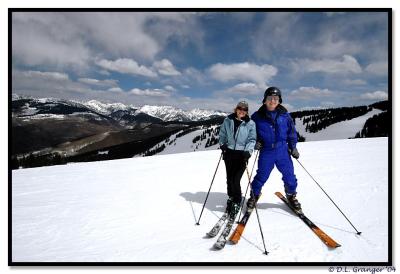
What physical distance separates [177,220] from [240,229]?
146 cm

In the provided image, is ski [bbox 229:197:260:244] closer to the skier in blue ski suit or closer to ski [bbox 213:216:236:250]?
ski [bbox 213:216:236:250]

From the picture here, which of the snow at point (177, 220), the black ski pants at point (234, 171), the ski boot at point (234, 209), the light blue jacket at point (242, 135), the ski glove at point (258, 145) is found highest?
the light blue jacket at point (242, 135)

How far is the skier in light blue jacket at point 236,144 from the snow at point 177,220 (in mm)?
662

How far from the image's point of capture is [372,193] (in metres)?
6.45

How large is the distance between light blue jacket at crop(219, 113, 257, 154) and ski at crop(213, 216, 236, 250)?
4.94 ft

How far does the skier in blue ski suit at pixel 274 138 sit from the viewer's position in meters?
5.47

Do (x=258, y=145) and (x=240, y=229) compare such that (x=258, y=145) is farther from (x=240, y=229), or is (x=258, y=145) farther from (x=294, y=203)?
(x=240, y=229)

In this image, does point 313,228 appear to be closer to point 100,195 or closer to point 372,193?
point 372,193

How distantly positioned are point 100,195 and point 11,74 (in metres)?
3.99

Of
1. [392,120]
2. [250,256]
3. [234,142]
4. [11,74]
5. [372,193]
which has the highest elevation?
[11,74]

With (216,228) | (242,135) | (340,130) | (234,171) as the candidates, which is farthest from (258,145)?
(340,130)

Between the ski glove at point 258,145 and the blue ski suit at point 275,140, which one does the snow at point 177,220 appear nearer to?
the blue ski suit at point 275,140

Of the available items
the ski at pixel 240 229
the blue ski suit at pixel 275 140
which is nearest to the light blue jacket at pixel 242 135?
the blue ski suit at pixel 275 140
